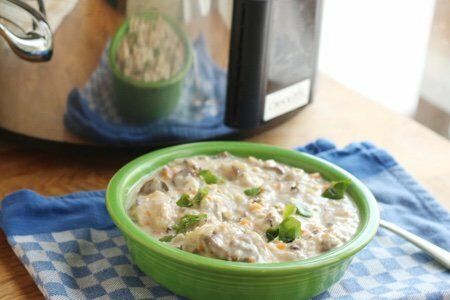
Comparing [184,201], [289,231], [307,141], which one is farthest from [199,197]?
[307,141]

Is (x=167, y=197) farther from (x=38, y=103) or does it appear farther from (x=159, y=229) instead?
(x=38, y=103)

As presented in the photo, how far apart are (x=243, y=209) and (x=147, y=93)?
0.24 m

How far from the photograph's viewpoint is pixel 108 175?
1.07 m

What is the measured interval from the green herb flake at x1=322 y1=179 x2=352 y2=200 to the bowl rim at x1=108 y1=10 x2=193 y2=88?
26 cm

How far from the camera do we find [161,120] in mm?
1012

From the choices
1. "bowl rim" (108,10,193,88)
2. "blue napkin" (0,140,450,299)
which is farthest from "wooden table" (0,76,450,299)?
"bowl rim" (108,10,193,88)

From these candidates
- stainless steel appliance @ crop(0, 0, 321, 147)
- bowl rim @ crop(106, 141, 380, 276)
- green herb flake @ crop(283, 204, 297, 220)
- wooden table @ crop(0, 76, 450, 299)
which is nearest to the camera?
bowl rim @ crop(106, 141, 380, 276)

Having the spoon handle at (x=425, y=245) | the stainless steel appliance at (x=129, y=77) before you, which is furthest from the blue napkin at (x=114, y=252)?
the stainless steel appliance at (x=129, y=77)

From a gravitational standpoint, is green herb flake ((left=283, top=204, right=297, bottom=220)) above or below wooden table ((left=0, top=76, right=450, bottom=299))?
above

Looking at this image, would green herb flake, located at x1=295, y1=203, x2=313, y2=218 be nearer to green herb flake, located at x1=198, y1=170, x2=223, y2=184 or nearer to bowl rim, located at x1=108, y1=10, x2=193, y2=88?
green herb flake, located at x1=198, y1=170, x2=223, y2=184

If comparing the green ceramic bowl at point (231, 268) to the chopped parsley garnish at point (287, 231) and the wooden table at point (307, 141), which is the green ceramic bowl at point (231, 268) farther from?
the wooden table at point (307, 141)

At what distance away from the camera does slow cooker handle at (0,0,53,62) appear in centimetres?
88

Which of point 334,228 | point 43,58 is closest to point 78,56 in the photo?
point 43,58

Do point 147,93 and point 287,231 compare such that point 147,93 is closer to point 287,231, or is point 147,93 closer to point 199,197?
point 199,197
